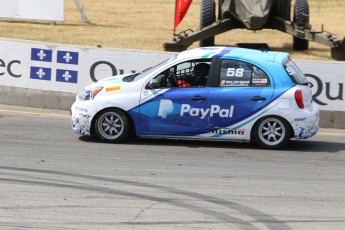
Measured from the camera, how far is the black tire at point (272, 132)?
496 inches

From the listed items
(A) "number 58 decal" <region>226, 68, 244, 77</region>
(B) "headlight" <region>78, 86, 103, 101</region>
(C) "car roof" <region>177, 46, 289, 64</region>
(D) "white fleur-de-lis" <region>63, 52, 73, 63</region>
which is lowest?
(B) "headlight" <region>78, 86, 103, 101</region>

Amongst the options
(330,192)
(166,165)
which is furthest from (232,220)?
(166,165)

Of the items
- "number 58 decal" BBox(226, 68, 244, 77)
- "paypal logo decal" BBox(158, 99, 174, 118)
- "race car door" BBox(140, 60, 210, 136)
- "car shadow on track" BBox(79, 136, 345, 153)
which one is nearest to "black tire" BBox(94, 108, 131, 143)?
"car shadow on track" BBox(79, 136, 345, 153)

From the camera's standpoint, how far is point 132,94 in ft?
41.9

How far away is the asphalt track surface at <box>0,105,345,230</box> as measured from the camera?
27.6ft

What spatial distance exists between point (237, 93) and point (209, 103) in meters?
0.46

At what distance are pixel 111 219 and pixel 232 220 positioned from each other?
124cm

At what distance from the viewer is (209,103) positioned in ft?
41.5

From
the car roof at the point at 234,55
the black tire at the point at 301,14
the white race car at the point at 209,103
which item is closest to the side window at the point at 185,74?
the white race car at the point at 209,103

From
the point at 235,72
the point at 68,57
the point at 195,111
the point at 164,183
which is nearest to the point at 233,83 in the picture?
the point at 235,72

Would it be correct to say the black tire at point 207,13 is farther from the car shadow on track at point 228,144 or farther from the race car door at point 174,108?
the race car door at point 174,108

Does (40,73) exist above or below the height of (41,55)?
below

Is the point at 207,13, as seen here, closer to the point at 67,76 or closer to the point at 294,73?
the point at 67,76

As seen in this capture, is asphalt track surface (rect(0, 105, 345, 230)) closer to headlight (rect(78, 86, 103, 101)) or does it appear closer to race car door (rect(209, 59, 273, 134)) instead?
race car door (rect(209, 59, 273, 134))
